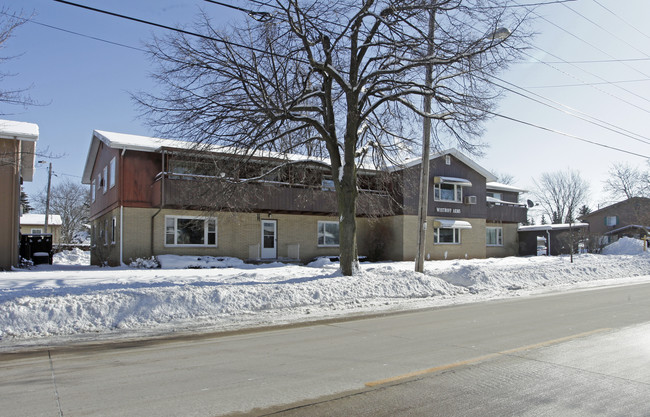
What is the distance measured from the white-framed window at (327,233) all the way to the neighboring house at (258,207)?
6 centimetres

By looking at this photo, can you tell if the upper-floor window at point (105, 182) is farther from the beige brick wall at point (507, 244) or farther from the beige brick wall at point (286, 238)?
the beige brick wall at point (507, 244)

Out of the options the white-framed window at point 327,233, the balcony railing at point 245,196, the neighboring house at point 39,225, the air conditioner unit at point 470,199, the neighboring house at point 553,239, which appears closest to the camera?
the balcony railing at point 245,196

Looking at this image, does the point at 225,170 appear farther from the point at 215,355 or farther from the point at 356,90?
the point at 215,355

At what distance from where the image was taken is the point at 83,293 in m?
10.5

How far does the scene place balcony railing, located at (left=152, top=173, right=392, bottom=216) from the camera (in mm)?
14547

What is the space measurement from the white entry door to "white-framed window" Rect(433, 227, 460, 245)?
10.9 metres

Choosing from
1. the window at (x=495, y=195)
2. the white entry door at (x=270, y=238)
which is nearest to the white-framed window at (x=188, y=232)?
the white entry door at (x=270, y=238)

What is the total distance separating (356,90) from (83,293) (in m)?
9.17

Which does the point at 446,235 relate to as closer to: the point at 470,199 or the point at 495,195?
the point at 470,199

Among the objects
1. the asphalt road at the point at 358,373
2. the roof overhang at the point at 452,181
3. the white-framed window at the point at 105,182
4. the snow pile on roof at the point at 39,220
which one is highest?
the roof overhang at the point at 452,181

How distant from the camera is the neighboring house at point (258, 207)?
62.1 feet

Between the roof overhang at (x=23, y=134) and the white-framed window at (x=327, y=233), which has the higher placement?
the roof overhang at (x=23, y=134)

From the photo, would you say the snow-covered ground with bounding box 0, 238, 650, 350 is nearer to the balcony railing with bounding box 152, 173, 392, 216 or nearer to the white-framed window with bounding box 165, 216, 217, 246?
the balcony railing with bounding box 152, 173, 392, 216

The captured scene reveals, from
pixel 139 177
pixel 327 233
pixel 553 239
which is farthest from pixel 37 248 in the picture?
pixel 553 239
